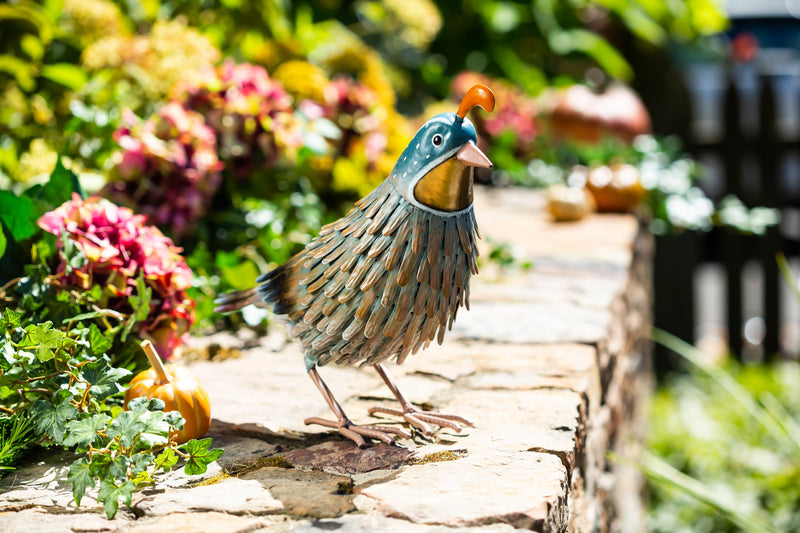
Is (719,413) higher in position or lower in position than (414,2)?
lower

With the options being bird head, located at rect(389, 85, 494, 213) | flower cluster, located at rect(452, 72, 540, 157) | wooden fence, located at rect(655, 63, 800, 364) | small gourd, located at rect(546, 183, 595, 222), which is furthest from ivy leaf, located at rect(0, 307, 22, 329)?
wooden fence, located at rect(655, 63, 800, 364)

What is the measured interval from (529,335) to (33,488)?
4.45ft

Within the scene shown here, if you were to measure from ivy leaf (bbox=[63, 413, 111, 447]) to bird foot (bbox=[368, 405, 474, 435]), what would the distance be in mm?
570

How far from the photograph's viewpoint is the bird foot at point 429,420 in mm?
1524

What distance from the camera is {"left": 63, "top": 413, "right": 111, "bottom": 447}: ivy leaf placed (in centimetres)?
126

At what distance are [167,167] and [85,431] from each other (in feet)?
4.35

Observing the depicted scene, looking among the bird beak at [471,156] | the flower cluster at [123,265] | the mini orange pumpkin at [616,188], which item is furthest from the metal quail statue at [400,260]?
the mini orange pumpkin at [616,188]

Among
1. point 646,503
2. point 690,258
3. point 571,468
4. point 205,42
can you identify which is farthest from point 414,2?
point 571,468

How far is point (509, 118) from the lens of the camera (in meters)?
4.89

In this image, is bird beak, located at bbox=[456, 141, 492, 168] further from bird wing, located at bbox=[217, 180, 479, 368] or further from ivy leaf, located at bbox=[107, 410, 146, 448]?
ivy leaf, located at bbox=[107, 410, 146, 448]

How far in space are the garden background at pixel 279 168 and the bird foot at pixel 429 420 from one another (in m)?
0.42

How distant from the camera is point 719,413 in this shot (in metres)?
4.41

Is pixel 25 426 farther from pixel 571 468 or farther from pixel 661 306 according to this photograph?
pixel 661 306

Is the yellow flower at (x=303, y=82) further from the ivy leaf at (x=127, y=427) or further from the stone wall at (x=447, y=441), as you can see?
the ivy leaf at (x=127, y=427)
